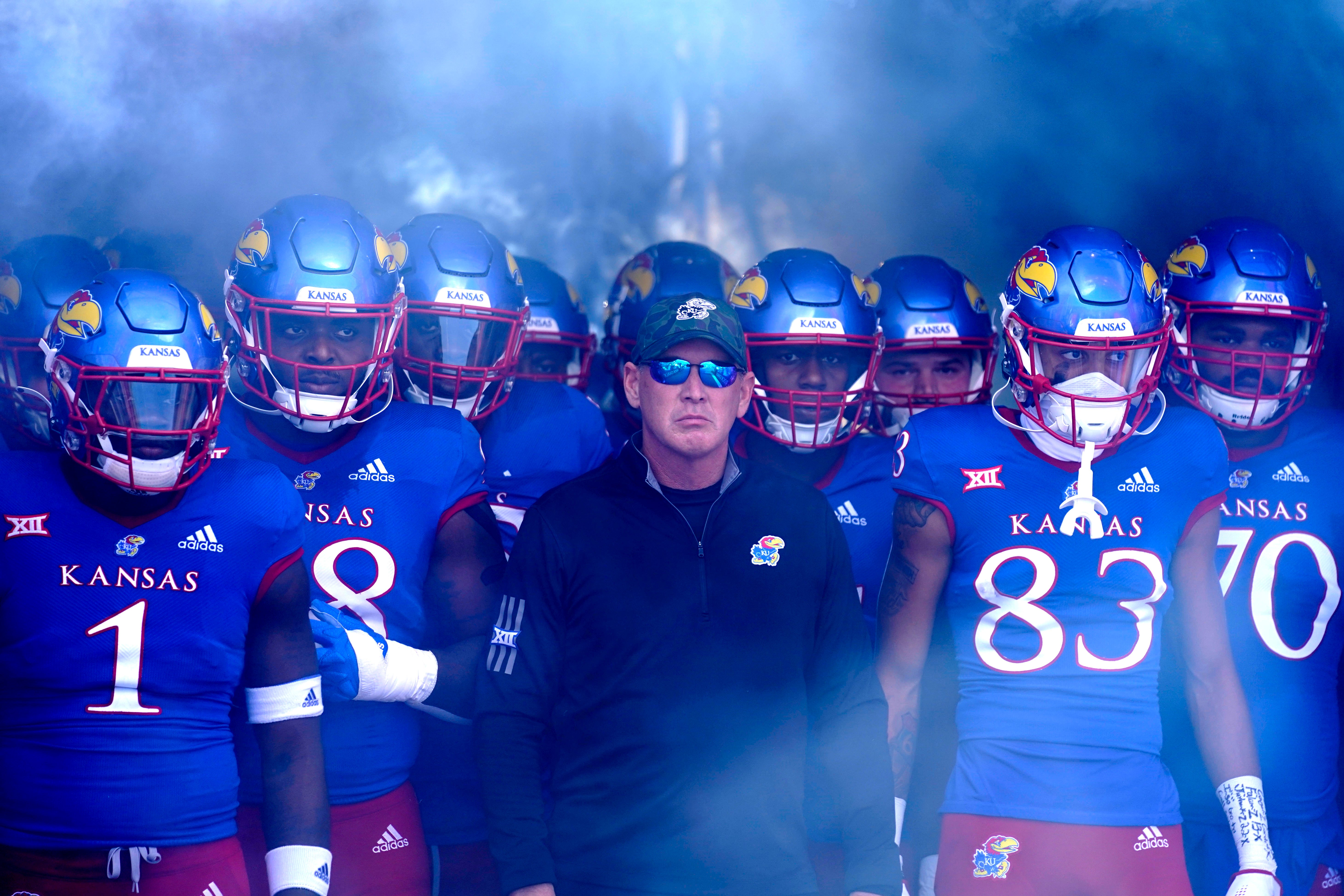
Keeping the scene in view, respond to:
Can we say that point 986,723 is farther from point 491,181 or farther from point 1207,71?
point 491,181

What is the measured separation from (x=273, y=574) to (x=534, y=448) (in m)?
1.21

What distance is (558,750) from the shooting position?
2438 mm

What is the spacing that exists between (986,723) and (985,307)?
1780 mm

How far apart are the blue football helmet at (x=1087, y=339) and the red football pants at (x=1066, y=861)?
0.88 meters

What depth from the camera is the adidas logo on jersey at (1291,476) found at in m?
3.29

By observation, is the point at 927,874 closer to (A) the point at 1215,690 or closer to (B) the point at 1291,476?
(A) the point at 1215,690

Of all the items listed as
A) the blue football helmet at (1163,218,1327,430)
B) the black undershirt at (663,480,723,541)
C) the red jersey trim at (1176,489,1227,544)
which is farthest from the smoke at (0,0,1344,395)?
the black undershirt at (663,480,723,541)

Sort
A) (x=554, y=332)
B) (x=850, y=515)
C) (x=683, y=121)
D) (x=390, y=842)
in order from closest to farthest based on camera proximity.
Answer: (x=390, y=842), (x=850, y=515), (x=554, y=332), (x=683, y=121)

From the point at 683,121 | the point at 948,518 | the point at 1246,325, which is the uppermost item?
the point at 683,121

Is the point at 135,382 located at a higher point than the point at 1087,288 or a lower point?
lower

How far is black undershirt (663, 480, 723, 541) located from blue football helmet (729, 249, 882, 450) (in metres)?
0.95

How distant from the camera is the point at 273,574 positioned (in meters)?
2.50

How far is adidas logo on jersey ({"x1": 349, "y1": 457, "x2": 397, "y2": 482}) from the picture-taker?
3.02m

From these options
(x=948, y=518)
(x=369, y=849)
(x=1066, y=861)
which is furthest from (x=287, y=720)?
(x=1066, y=861)
